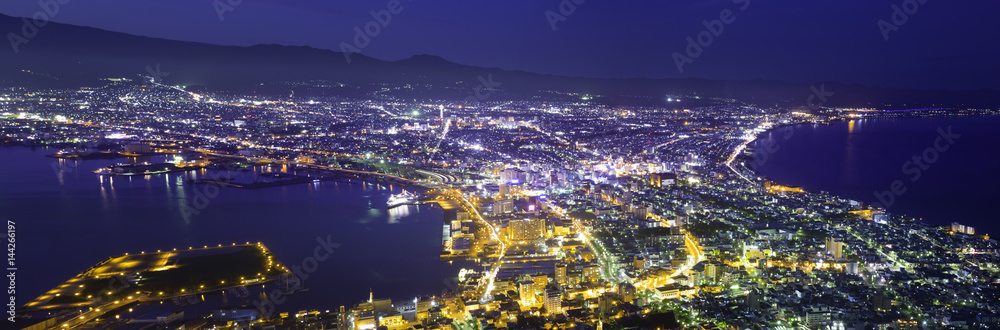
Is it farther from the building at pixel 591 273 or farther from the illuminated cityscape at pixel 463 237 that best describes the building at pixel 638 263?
the building at pixel 591 273

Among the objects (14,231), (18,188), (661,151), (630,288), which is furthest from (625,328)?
(661,151)

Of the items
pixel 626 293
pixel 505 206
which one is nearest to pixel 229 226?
pixel 505 206

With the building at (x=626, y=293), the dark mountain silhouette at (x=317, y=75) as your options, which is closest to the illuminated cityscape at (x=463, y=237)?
the building at (x=626, y=293)

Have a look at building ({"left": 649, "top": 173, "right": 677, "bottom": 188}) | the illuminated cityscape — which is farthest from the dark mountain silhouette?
→ building ({"left": 649, "top": 173, "right": 677, "bottom": 188})

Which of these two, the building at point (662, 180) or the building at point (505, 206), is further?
the building at point (662, 180)

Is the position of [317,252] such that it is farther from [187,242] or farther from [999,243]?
[999,243]
